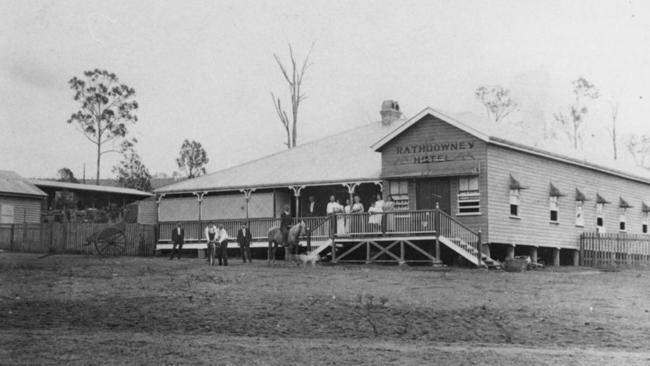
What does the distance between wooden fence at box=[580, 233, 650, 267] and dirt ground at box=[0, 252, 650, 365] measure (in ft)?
36.2

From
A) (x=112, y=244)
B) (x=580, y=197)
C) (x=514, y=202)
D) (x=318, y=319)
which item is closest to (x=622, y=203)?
(x=580, y=197)

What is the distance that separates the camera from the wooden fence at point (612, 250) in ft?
119

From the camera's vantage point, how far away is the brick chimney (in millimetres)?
43125

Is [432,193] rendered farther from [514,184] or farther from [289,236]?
[289,236]

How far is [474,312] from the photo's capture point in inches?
699

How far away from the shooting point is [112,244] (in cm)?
3903

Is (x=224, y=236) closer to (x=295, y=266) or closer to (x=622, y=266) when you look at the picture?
(x=295, y=266)

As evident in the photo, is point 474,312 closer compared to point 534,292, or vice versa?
point 474,312

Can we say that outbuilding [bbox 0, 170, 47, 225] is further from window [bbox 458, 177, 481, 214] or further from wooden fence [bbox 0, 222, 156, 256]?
window [bbox 458, 177, 481, 214]

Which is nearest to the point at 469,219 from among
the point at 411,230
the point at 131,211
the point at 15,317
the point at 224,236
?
the point at 411,230

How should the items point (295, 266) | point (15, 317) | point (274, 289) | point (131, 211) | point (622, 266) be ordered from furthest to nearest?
point (131, 211) < point (622, 266) < point (295, 266) < point (274, 289) < point (15, 317)

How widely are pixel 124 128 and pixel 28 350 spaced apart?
60009 millimetres

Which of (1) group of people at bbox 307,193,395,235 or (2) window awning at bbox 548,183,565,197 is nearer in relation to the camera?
(1) group of people at bbox 307,193,395,235

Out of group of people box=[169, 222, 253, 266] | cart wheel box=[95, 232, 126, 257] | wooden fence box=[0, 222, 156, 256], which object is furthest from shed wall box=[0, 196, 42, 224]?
group of people box=[169, 222, 253, 266]
